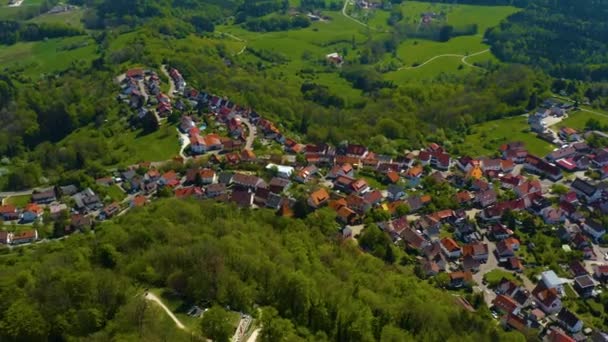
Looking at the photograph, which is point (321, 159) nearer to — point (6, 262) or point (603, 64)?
point (6, 262)

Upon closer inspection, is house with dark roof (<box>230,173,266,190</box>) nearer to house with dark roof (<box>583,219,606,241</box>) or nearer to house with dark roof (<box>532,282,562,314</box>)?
house with dark roof (<box>532,282,562,314</box>)

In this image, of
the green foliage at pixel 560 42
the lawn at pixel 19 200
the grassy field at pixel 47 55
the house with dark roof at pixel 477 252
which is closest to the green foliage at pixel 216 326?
the house with dark roof at pixel 477 252

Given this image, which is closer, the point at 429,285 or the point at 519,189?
the point at 429,285

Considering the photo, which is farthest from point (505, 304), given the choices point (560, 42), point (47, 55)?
point (47, 55)

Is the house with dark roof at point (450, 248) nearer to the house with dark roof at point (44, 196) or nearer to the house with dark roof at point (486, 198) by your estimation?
the house with dark roof at point (486, 198)

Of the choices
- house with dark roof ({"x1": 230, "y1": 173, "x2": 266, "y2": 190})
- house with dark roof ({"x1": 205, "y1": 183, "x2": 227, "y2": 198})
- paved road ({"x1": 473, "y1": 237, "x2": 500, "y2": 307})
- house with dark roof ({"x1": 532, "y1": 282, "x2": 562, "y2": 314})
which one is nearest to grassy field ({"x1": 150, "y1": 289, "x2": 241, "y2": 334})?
house with dark roof ({"x1": 205, "y1": 183, "x2": 227, "y2": 198})

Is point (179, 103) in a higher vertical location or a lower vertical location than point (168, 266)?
lower

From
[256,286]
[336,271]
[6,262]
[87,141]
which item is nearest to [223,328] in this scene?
[256,286]

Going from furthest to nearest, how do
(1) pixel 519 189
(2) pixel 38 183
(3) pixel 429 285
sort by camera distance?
(2) pixel 38 183 < (1) pixel 519 189 < (3) pixel 429 285
